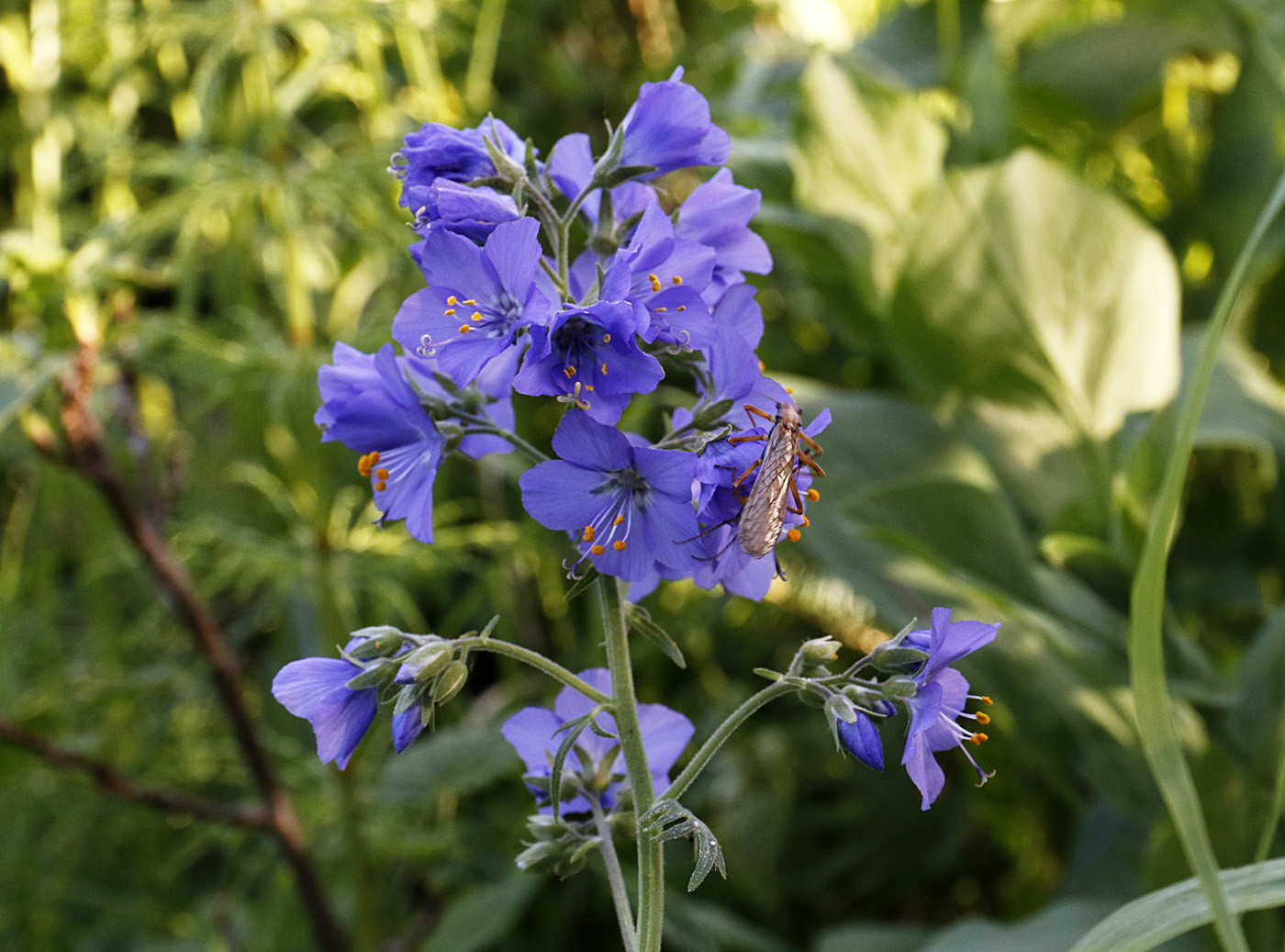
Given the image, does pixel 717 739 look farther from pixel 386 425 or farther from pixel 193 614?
pixel 193 614

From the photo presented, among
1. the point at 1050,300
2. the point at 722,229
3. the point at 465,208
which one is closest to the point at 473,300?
the point at 465,208

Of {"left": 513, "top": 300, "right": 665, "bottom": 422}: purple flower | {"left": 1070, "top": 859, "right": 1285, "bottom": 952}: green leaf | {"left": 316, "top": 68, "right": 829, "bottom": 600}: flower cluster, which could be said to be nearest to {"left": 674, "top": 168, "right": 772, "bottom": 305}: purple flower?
{"left": 316, "top": 68, "right": 829, "bottom": 600}: flower cluster

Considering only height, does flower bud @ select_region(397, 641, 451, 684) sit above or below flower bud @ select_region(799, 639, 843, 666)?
above

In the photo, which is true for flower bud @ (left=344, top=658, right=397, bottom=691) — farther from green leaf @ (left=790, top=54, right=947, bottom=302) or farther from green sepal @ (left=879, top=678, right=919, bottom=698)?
green leaf @ (left=790, top=54, right=947, bottom=302)

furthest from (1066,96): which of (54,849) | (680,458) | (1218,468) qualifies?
(54,849)

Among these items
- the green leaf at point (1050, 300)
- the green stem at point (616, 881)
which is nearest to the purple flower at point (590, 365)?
the green stem at point (616, 881)

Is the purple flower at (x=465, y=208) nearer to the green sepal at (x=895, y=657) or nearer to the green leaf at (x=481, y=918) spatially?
the green sepal at (x=895, y=657)
